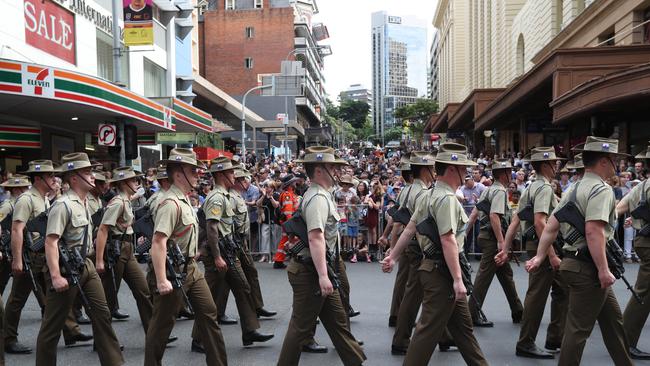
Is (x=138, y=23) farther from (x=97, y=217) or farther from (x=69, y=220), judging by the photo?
(x=69, y=220)

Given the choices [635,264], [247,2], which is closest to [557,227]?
[635,264]

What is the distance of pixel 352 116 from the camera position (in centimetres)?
14825

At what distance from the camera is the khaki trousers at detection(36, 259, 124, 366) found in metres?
5.43

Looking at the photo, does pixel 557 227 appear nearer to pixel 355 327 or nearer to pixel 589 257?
pixel 589 257

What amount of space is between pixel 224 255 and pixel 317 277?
91.4 inches

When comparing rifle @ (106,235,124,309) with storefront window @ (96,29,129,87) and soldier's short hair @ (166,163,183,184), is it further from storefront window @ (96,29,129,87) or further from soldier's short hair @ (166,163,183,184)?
storefront window @ (96,29,129,87)

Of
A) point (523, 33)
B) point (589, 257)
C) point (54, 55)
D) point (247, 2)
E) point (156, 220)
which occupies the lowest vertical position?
point (589, 257)

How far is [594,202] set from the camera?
4996 mm

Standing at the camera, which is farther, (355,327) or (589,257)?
(355,327)

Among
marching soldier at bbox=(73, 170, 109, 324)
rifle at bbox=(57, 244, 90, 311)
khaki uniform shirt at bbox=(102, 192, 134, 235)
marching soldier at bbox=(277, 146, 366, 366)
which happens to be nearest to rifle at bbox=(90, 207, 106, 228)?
marching soldier at bbox=(73, 170, 109, 324)

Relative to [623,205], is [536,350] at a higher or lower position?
lower

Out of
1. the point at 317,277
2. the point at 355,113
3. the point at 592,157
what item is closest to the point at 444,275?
the point at 317,277

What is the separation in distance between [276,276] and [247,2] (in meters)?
67.1

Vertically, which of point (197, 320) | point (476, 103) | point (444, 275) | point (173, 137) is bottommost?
point (197, 320)
